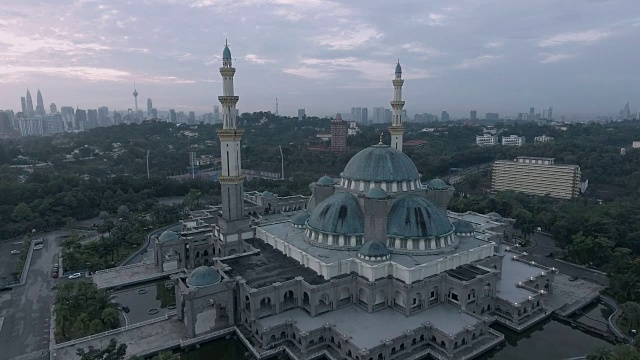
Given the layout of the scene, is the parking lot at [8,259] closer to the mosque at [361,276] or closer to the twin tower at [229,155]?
the mosque at [361,276]

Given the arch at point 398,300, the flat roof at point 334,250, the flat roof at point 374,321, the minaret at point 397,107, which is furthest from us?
the minaret at point 397,107

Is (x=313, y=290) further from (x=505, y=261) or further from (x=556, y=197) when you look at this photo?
(x=556, y=197)

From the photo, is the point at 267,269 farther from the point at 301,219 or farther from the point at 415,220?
the point at 415,220

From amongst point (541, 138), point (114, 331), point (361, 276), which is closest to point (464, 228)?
point (361, 276)

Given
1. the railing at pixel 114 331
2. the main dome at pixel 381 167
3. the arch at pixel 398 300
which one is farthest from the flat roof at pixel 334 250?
the railing at pixel 114 331

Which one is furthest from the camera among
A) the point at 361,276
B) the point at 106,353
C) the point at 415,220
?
the point at 415,220

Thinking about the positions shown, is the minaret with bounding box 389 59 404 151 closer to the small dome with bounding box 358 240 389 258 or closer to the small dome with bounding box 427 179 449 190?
the small dome with bounding box 427 179 449 190
